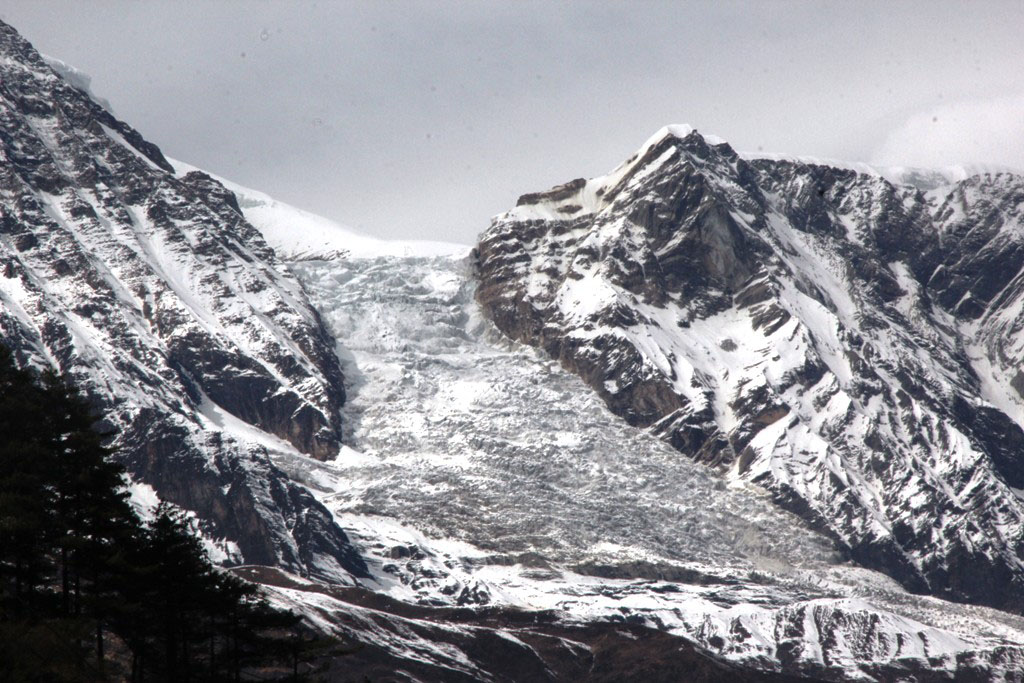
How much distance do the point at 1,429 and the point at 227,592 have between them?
1864 centimetres

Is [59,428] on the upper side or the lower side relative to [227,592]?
upper

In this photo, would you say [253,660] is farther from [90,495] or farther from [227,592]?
[90,495]

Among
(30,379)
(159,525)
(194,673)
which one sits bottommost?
(194,673)

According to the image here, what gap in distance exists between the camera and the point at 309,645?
10981 centimetres

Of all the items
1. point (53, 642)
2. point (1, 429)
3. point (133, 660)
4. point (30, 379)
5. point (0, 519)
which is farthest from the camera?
point (30, 379)

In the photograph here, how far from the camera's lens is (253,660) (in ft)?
357

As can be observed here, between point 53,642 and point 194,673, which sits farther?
point 194,673

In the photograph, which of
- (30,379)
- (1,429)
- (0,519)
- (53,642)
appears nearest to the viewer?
(53,642)

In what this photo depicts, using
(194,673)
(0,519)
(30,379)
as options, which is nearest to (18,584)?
(0,519)

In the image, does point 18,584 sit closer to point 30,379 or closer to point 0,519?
point 0,519

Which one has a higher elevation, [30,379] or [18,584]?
[30,379]

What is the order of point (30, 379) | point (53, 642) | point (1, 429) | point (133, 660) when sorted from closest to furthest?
point (53, 642) → point (133, 660) → point (1, 429) → point (30, 379)

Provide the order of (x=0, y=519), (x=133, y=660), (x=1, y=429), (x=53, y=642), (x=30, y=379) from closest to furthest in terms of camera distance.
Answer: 1. (x=53, y=642)
2. (x=0, y=519)
3. (x=133, y=660)
4. (x=1, y=429)
5. (x=30, y=379)

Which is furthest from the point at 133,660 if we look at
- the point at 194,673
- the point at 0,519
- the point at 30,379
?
the point at 30,379
